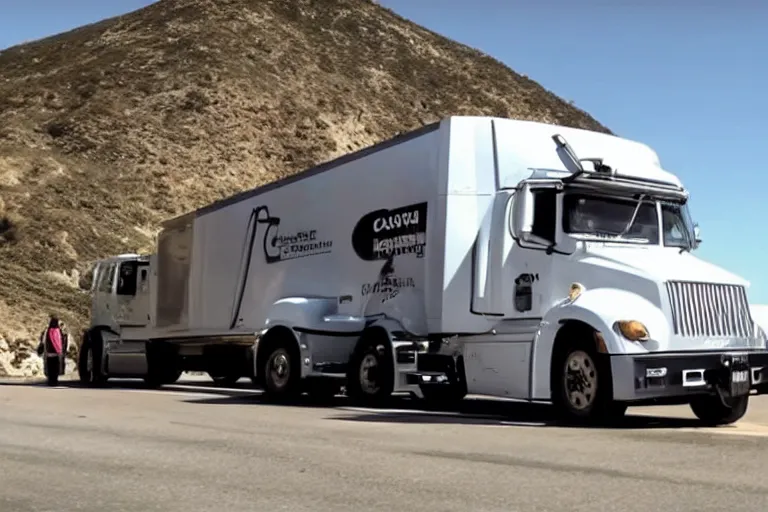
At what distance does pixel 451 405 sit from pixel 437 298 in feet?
10.4

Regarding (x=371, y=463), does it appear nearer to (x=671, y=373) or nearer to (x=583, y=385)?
(x=583, y=385)

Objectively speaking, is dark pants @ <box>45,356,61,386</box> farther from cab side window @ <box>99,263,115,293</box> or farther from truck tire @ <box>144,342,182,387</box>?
truck tire @ <box>144,342,182,387</box>

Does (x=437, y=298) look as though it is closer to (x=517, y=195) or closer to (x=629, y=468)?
(x=517, y=195)

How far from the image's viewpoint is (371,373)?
1520cm

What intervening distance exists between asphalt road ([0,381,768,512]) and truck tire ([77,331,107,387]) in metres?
10.7

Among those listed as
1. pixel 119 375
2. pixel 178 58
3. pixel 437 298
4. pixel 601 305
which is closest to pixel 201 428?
pixel 437 298

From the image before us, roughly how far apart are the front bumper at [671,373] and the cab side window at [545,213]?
86.1 inches

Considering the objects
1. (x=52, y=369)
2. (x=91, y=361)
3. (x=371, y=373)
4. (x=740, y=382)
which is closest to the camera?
(x=740, y=382)

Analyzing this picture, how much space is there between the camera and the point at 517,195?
523 inches

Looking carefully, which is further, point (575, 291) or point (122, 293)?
point (122, 293)

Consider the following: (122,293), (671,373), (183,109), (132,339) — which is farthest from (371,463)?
(183,109)

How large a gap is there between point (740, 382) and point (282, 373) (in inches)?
303

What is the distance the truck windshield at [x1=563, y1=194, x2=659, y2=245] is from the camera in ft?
42.5

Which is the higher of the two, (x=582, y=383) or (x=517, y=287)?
(x=517, y=287)
